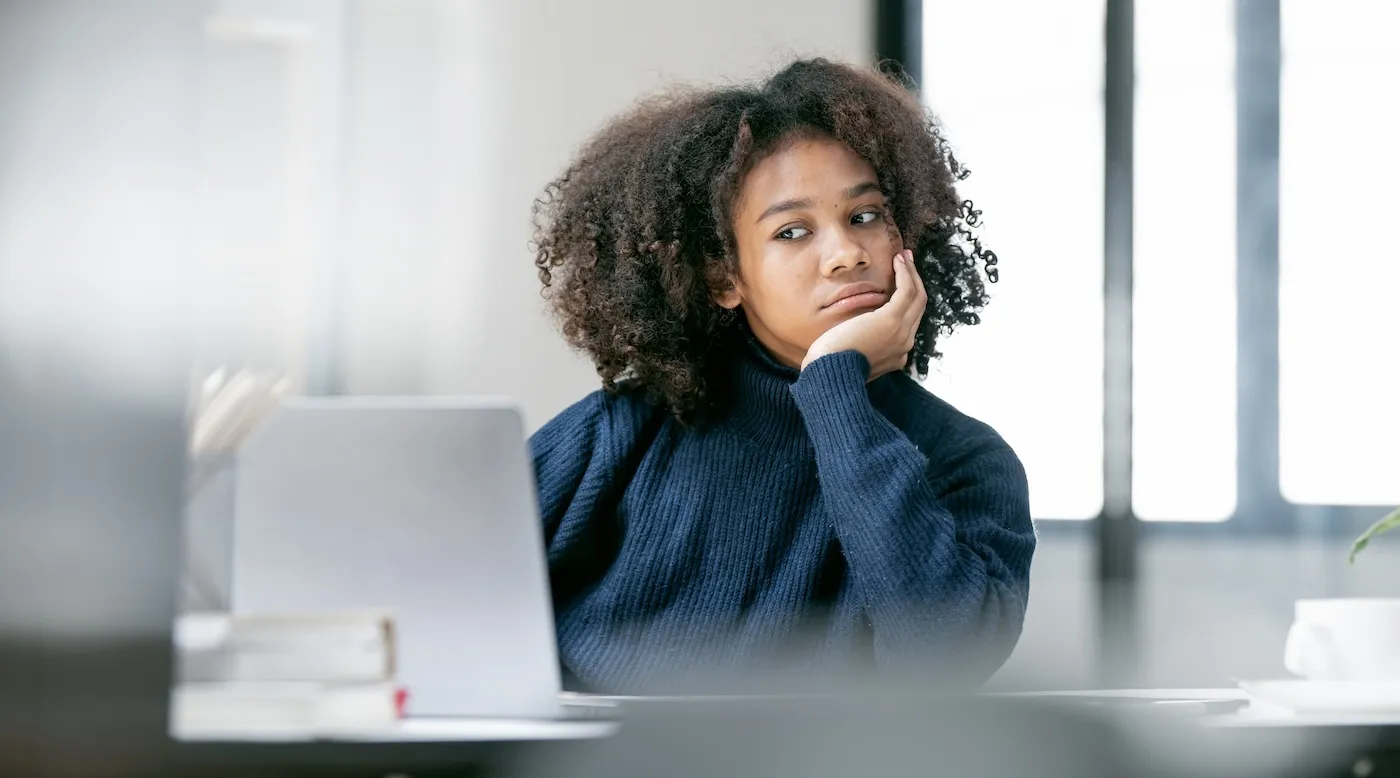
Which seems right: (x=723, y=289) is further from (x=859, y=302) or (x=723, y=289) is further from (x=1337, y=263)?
(x=1337, y=263)

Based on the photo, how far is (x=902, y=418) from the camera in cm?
129

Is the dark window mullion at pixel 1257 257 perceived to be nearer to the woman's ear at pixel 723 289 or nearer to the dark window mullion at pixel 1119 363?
the dark window mullion at pixel 1119 363

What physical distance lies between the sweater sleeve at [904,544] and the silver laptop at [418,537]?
46 centimetres

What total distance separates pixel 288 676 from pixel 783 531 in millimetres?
706

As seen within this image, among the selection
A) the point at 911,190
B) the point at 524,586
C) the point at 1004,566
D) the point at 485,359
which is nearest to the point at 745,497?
the point at 1004,566

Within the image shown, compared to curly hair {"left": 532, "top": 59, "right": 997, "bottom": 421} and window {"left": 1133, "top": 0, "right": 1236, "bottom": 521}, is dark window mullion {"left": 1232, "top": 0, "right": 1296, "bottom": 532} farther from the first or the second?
curly hair {"left": 532, "top": 59, "right": 997, "bottom": 421}

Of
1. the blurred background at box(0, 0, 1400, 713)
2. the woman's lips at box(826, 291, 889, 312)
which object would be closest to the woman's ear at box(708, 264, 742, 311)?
the woman's lips at box(826, 291, 889, 312)

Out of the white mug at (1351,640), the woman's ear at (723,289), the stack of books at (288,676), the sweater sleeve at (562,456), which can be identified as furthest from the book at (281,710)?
the woman's ear at (723,289)

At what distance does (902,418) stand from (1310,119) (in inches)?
69.9

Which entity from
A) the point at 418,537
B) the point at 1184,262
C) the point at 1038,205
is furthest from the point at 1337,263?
the point at 418,537

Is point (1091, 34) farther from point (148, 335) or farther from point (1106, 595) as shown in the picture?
point (148, 335)

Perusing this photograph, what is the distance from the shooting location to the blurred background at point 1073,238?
8.35 ft

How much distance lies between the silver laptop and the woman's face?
2.09 ft

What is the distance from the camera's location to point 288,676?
0.55 meters
